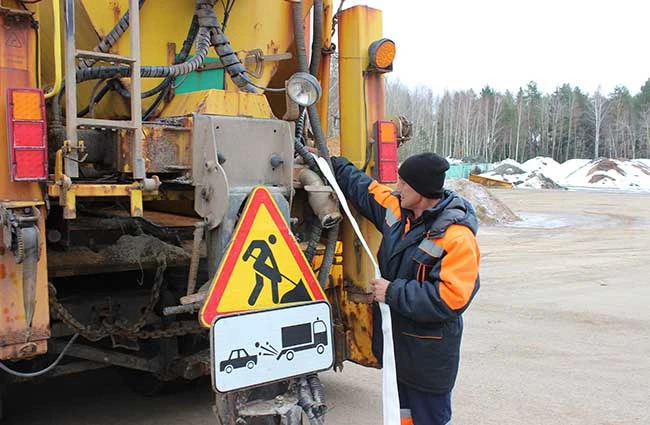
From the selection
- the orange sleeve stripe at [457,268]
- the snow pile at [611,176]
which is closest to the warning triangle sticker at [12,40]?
the orange sleeve stripe at [457,268]

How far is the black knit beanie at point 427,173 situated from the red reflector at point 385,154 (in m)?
0.85

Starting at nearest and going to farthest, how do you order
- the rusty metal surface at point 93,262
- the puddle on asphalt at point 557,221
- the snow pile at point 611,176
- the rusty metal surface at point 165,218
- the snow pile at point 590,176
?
the rusty metal surface at point 93,262, the rusty metal surface at point 165,218, the puddle on asphalt at point 557,221, the snow pile at point 590,176, the snow pile at point 611,176

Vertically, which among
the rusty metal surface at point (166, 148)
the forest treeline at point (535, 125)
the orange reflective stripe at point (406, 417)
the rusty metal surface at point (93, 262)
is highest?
the forest treeline at point (535, 125)

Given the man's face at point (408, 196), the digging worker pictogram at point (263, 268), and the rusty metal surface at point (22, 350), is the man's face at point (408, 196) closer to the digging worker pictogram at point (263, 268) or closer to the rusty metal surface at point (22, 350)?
the digging worker pictogram at point (263, 268)

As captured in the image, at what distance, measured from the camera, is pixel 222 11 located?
3883 mm

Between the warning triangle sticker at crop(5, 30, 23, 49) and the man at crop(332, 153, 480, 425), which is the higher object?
the warning triangle sticker at crop(5, 30, 23, 49)

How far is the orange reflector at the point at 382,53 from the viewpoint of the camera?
A: 3906 millimetres

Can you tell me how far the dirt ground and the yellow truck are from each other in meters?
0.40

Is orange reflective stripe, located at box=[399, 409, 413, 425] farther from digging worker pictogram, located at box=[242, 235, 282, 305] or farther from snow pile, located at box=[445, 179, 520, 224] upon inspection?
snow pile, located at box=[445, 179, 520, 224]

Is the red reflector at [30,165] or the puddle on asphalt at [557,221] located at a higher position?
the red reflector at [30,165]

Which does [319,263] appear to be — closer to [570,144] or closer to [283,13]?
[283,13]

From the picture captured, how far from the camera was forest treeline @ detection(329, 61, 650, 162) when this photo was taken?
70312 millimetres

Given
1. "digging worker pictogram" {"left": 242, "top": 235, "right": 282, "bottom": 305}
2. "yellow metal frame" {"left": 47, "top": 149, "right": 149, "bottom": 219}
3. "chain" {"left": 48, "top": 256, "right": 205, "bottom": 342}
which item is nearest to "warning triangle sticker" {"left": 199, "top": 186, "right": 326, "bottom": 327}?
"digging worker pictogram" {"left": 242, "top": 235, "right": 282, "bottom": 305}

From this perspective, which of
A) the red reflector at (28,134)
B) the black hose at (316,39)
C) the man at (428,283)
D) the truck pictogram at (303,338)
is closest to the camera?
the red reflector at (28,134)
